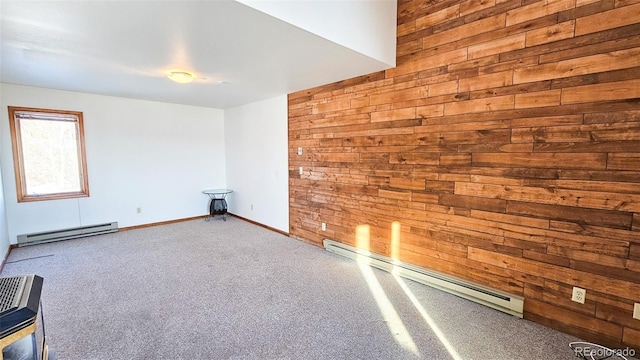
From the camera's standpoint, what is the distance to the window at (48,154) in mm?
4051

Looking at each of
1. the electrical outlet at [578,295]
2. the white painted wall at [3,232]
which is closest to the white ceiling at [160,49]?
the white painted wall at [3,232]

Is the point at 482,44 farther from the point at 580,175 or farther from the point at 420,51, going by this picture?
the point at 580,175

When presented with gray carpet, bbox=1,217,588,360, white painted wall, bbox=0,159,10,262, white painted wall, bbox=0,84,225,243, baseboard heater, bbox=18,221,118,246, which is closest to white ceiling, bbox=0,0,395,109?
white painted wall, bbox=0,84,225,243

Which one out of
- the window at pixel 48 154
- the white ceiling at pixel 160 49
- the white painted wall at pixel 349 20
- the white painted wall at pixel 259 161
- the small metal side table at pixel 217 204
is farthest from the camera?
the small metal side table at pixel 217 204

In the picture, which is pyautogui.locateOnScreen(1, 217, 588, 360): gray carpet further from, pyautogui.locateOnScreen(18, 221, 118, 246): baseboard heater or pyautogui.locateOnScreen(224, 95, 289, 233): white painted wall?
pyautogui.locateOnScreen(224, 95, 289, 233): white painted wall

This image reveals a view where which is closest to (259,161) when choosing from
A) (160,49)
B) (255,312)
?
(160,49)

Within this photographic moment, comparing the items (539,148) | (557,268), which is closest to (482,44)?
(539,148)

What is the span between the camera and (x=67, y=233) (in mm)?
4375

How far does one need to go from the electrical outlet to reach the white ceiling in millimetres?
2599

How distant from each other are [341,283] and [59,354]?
2.30 metres

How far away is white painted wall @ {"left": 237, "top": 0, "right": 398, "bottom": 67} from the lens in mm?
2049

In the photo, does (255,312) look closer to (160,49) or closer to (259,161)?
(160,49)

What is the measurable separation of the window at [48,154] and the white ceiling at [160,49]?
1.70ft

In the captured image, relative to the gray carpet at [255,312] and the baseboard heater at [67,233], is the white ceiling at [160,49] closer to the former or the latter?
the baseboard heater at [67,233]
